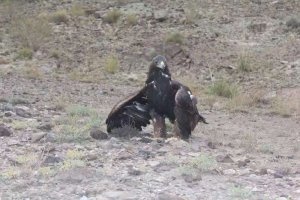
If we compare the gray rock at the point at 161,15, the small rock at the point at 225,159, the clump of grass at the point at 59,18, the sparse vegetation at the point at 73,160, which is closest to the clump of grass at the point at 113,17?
the gray rock at the point at 161,15

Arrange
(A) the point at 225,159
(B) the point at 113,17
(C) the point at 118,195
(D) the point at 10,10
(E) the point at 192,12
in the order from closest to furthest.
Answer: (C) the point at 118,195, (A) the point at 225,159, (E) the point at 192,12, (B) the point at 113,17, (D) the point at 10,10

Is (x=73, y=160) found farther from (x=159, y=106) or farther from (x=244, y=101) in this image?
(x=244, y=101)

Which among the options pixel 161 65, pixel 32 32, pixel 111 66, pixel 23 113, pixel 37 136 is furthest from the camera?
pixel 32 32

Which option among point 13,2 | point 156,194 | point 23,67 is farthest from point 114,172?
point 13,2

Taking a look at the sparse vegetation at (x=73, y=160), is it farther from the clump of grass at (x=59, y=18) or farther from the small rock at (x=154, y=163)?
the clump of grass at (x=59, y=18)

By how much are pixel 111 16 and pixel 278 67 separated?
7.28 metres

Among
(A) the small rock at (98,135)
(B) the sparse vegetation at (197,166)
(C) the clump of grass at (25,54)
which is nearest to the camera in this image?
(B) the sparse vegetation at (197,166)

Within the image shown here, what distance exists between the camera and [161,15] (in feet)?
63.3

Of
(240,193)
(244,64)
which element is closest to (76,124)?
(240,193)

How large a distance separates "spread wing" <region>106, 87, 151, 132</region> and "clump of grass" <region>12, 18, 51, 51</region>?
33.8 ft

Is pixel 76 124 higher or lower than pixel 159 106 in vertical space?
lower

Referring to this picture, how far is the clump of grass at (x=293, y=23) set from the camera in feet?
58.0

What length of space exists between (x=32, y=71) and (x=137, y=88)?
334 cm

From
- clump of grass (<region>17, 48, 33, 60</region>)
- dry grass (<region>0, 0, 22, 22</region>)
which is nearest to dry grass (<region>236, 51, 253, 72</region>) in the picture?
clump of grass (<region>17, 48, 33, 60</region>)
